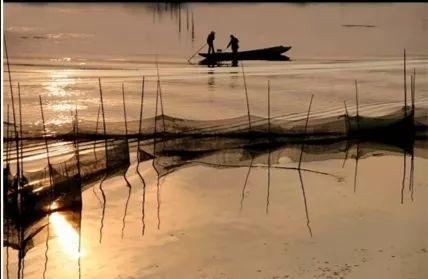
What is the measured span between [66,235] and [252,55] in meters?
5.97

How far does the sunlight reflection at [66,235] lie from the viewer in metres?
2.18

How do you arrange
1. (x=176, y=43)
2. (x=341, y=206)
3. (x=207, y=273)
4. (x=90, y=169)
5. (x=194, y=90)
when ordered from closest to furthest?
(x=207, y=273), (x=341, y=206), (x=90, y=169), (x=194, y=90), (x=176, y=43)

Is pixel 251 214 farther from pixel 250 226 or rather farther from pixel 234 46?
pixel 234 46

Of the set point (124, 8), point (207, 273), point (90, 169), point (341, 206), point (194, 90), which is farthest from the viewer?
point (194, 90)

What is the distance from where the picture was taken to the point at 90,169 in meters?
2.85

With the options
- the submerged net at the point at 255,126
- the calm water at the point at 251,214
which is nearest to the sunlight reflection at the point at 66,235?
the calm water at the point at 251,214

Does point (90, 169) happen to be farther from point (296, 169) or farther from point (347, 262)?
point (347, 262)

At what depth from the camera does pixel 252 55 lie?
7.98 metres

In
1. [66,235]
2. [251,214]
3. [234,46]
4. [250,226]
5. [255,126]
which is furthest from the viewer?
[234,46]

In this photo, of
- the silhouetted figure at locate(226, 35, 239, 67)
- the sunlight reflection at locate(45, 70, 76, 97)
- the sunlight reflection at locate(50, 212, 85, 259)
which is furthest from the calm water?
the silhouetted figure at locate(226, 35, 239, 67)

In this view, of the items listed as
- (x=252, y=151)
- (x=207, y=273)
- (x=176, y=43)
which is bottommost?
(x=207, y=273)

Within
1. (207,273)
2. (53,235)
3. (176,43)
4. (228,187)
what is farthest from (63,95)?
(176,43)

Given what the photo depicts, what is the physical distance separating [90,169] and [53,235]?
595mm

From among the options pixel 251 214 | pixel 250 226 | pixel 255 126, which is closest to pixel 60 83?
pixel 255 126
